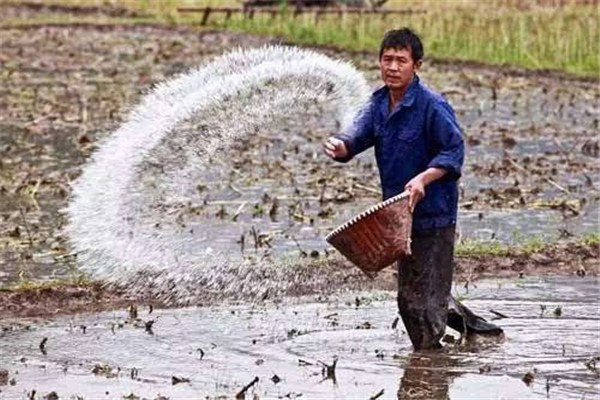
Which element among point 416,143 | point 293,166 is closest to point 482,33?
point 293,166

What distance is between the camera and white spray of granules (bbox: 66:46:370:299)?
823 cm

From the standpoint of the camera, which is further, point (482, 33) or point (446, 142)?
point (482, 33)

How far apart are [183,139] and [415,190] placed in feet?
8.66

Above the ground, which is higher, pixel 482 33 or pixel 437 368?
pixel 482 33

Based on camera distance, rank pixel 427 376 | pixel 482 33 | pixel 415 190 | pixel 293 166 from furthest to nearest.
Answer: pixel 482 33
pixel 293 166
pixel 427 376
pixel 415 190

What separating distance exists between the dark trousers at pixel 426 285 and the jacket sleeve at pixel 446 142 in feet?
1.08

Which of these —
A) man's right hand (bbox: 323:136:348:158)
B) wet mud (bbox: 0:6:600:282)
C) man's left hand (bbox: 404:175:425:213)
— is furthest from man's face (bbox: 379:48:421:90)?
wet mud (bbox: 0:6:600:282)

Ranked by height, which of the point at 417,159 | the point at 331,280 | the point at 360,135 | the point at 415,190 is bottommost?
the point at 331,280

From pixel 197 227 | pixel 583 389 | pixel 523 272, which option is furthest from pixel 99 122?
pixel 583 389

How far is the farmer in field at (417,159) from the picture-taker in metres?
6.65

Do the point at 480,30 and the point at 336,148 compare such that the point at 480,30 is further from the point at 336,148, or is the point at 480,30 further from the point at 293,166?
the point at 336,148

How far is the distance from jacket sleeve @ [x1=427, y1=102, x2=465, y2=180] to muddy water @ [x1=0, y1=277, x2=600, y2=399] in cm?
86

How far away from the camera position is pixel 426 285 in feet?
22.7

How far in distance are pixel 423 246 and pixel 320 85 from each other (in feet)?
5.30
